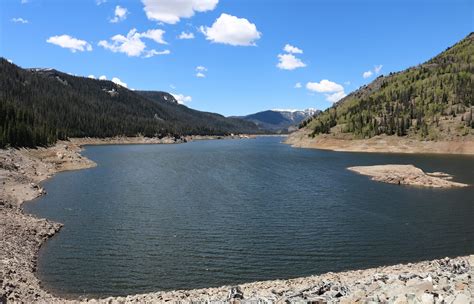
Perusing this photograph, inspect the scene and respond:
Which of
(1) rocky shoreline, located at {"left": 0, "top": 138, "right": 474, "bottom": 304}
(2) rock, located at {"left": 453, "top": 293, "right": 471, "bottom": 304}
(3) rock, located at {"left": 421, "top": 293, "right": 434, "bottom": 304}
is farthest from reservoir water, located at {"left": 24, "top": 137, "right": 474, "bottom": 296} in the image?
(2) rock, located at {"left": 453, "top": 293, "right": 471, "bottom": 304}


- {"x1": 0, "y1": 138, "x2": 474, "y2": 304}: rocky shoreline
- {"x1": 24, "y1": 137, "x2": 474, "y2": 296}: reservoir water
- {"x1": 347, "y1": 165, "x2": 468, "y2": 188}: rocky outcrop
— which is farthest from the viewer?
{"x1": 347, "y1": 165, "x2": 468, "y2": 188}: rocky outcrop

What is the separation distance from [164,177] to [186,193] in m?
22.9

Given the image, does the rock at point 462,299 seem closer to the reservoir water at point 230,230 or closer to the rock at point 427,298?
the rock at point 427,298

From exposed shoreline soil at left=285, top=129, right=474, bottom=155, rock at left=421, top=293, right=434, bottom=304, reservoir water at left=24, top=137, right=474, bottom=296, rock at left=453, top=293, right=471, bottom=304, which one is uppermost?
exposed shoreline soil at left=285, top=129, right=474, bottom=155

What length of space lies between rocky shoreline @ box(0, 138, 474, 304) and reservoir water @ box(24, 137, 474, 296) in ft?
6.68

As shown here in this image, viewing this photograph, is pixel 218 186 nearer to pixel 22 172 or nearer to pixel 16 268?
pixel 22 172

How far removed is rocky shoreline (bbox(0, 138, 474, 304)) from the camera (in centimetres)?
1736

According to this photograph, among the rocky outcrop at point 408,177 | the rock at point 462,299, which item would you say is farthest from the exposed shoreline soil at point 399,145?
the rock at point 462,299

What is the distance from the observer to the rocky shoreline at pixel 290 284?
57.0ft

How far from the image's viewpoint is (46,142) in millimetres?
128000

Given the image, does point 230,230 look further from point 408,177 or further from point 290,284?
point 408,177

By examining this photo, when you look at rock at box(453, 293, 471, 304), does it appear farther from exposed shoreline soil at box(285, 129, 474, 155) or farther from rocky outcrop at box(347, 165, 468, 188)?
exposed shoreline soil at box(285, 129, 474, 155)

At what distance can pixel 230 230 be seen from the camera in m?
44.7

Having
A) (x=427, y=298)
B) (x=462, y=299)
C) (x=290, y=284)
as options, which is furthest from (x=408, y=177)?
(x=462, y=299)
